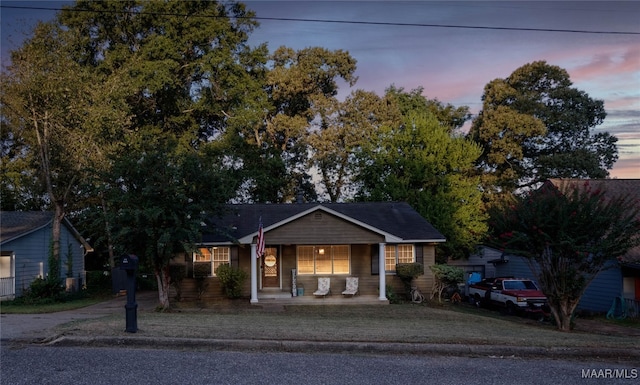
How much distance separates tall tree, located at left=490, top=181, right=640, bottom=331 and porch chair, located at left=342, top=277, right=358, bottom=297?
28.2ft

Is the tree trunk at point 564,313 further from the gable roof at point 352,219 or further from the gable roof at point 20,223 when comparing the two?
the gable roof at point 20,223

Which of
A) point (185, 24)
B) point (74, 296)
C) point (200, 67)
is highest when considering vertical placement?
point (185, 24)

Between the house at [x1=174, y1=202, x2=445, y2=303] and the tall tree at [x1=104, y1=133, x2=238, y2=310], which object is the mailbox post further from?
the house at [x1=174, y1=202, x2=445, y2=303]

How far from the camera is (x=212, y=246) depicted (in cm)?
2323

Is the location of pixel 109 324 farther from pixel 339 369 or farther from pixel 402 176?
pixel 402 176

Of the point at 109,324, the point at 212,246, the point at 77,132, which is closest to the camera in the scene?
the point at 109,324

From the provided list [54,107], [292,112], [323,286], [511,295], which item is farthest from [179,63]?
[511,295]

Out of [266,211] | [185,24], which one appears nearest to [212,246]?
[266,211]

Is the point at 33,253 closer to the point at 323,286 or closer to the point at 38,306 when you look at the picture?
the point at 38,306

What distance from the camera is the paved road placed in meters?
7.91

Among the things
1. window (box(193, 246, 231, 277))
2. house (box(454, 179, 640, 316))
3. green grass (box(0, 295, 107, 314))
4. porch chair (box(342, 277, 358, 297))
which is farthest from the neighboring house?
house (box(454, 179, 640, 316))

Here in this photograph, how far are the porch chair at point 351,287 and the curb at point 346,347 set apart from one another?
1331cm

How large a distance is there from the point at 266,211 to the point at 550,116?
2382 centimetres

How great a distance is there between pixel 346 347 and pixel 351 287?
1364 cm
